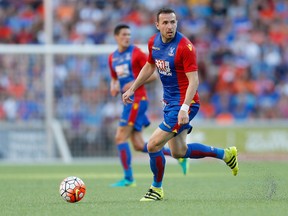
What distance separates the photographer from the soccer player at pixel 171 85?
952cm

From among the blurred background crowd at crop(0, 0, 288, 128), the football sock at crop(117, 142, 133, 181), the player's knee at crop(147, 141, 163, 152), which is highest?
the blurred background crowd at crop(0, 0, 288, 128)

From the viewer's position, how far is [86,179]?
14.6 meters

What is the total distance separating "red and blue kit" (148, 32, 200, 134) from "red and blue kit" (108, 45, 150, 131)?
3.12m

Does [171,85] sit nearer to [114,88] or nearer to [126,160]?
[114,88]

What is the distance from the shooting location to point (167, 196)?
10.5 m

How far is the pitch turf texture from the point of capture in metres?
8.53

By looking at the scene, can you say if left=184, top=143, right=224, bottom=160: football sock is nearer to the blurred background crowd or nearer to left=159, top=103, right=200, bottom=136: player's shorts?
left=159, top=103, right=200, bottom=136: player's shorts

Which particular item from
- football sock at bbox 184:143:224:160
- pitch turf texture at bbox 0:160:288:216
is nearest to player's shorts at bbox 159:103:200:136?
football sock at bbox 184:143:224:160

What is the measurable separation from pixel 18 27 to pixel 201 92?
555 centimetres

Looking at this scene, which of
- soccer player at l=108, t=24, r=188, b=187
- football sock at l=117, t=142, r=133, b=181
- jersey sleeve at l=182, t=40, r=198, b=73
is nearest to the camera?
jersey sleeve at l=182, t=40, r=198, b=73

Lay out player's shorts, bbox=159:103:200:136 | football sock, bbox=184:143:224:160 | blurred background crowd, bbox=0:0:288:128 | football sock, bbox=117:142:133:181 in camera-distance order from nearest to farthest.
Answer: player's shorts, bbox=159:103:200:136 → football sock, bbox=184:143:224:160 → football sock, bbox=117:142:133:181 → blurred background crowd, bbox=0:0:288:128

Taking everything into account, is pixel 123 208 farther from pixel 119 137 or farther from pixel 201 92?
pixel 201 92

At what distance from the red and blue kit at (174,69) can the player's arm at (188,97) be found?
0.08 metres

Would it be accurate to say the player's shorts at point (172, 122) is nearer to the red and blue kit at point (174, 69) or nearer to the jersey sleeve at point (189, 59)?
the red and blue kit at point (174, 69)
